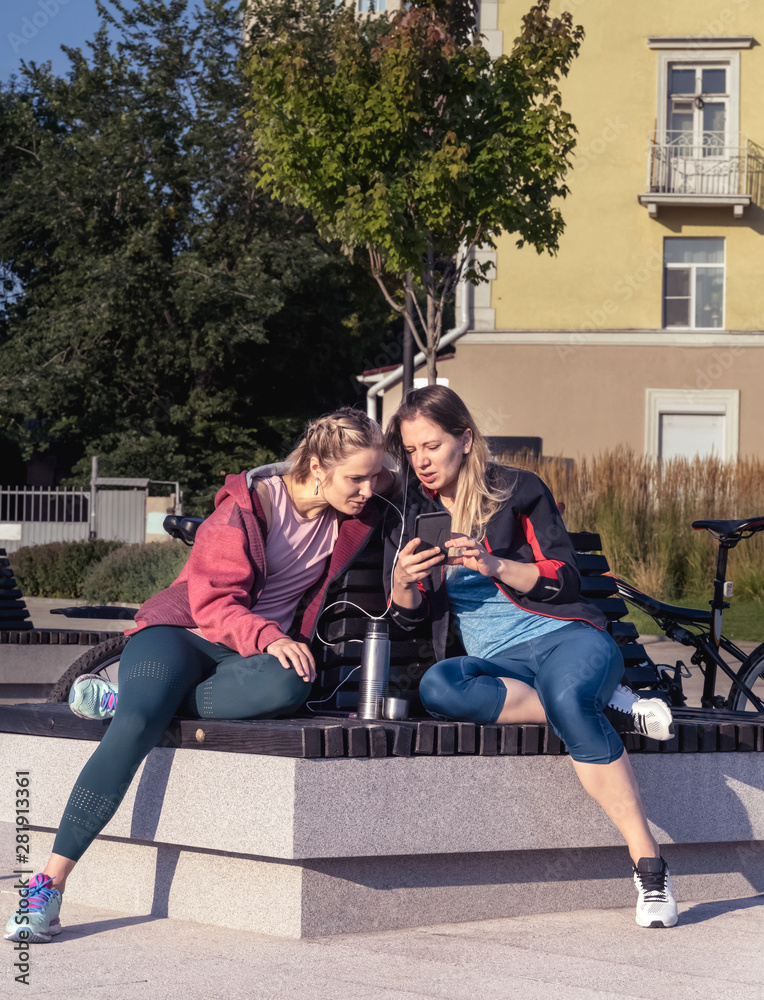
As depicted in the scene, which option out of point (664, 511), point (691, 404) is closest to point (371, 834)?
point (664, 511)

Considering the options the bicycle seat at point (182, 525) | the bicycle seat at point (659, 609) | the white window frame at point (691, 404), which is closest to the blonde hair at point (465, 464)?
the bicycle seat at point (659, 609)

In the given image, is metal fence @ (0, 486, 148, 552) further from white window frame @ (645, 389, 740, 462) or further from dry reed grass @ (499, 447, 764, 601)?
dry reed grass @ (499, 447, 764, 601)

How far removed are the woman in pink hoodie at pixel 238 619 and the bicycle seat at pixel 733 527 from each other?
2618 mm

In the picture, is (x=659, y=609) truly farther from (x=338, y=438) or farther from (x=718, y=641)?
(x=338, y=438)

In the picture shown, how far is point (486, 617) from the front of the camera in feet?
13.5

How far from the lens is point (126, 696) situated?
3.67m

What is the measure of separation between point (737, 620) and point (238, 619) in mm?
10443

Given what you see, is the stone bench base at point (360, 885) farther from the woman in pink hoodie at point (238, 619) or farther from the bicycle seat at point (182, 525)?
the bicycle seat at point (182, 525)

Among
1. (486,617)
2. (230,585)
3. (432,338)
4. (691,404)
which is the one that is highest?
(691,404)

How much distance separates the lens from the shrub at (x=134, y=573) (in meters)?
18.9

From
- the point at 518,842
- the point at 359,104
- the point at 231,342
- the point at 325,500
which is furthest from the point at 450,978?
the point at 231,342

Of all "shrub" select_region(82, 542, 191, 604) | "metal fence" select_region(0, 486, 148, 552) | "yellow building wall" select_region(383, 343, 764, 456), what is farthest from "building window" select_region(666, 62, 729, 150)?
"shrub" select_region(82, 542, 191, 604)

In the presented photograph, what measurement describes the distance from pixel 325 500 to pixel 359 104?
9793mm

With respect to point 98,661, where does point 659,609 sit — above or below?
above
